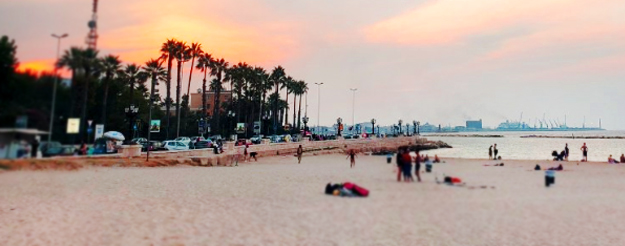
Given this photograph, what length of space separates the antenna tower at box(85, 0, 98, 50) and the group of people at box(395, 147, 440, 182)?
A: 7.80 feet

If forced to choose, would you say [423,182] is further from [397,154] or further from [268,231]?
[268,231]

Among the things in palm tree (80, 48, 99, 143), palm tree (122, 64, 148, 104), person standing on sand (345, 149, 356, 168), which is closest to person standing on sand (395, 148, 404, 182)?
person standing on sand (345, 149, 356, 168)

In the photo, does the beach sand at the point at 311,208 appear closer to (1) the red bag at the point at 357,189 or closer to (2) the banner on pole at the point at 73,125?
(1) the red bag at the point at 357,189

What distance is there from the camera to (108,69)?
2203 millimetres

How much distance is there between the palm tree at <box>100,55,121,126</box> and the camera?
7.09 ft

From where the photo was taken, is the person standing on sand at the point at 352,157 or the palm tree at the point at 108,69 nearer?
the palm tree at the point at 108,69

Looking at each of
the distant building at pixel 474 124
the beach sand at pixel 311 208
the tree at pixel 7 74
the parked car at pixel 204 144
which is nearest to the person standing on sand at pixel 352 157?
the beach sand at pixel 311 208

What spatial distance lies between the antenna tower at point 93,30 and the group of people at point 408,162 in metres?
2.38

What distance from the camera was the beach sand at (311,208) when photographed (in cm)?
365

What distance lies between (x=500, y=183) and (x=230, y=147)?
94.2ft

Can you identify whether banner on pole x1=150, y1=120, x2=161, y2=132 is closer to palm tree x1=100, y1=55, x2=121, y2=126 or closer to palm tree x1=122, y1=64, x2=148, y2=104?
palm tree x1=122, y1=64, x2=148, y2=104

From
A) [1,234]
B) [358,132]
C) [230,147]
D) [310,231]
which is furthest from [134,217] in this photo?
[230,147]

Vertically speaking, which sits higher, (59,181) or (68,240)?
(59,181)

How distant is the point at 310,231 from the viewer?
407 inches
